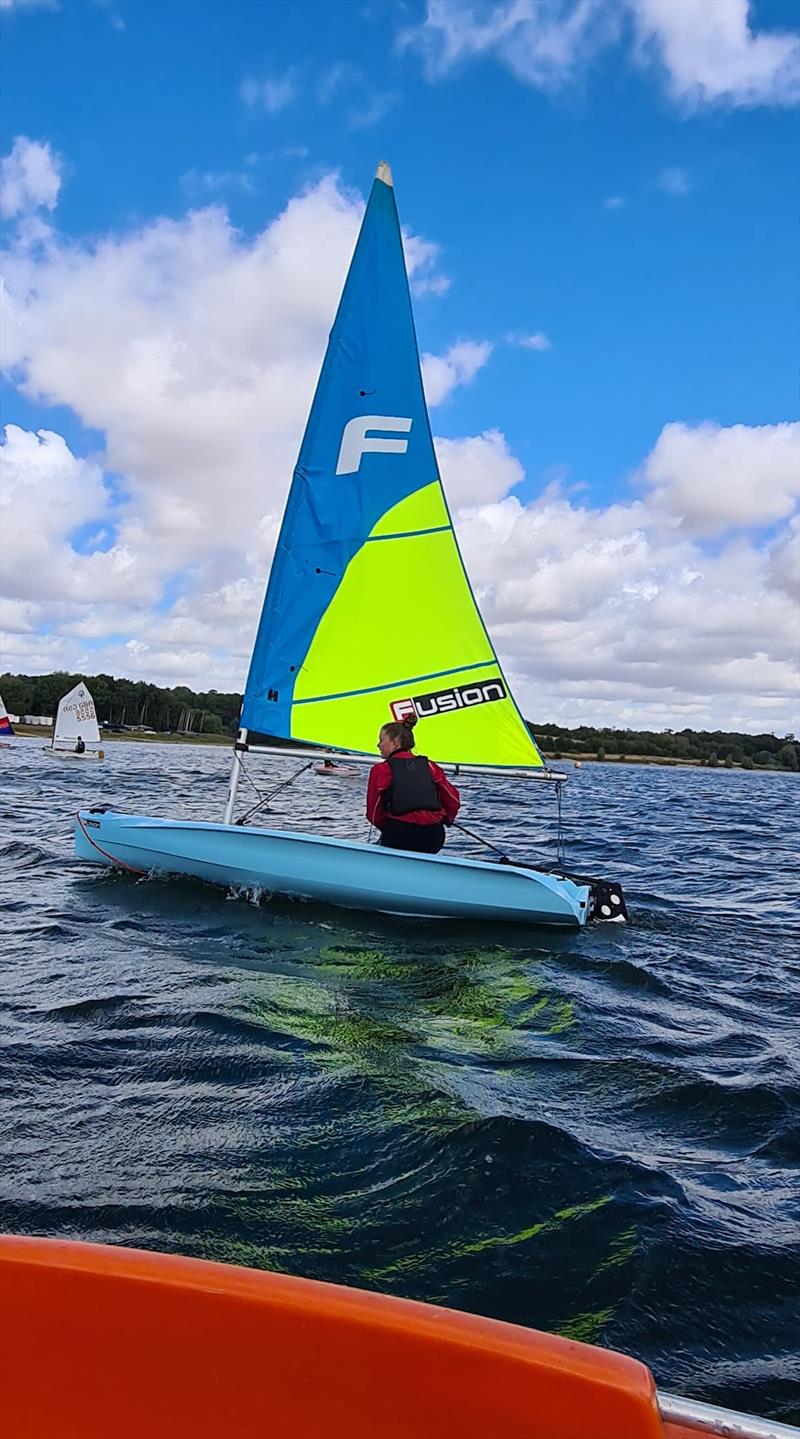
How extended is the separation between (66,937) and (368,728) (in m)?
3.23

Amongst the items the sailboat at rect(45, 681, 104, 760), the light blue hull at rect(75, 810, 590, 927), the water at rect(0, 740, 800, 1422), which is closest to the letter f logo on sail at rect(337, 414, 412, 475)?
the light blue hull at rect(75, 810, 590, 927)

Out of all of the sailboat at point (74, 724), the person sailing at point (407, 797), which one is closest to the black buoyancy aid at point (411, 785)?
the person sailing at point (407, 797)

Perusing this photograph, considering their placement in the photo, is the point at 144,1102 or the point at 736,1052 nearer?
the point at 144,1102

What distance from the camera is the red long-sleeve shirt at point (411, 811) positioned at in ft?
26.0

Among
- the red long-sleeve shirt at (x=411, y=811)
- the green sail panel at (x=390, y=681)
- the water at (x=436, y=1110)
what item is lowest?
the water at (x=436, y=1110)

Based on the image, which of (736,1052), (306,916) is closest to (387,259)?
(306,916)

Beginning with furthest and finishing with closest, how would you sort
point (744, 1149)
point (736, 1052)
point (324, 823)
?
1. point (324, 823)
2. point (736, 1052)
3. point (744, 1149)

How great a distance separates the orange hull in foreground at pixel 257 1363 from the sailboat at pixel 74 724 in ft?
139

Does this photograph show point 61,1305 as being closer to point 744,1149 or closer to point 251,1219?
point 251,1219

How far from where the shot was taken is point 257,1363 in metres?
1.62

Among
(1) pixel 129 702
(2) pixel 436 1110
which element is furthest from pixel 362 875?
(1) pixel 129 702

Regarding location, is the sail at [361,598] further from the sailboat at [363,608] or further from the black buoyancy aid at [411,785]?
the black buoyancy aid at [411,785]

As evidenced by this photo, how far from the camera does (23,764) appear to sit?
32.5 meters

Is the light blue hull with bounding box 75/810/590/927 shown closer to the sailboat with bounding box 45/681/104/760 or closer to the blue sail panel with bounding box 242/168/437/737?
the blue sail panel with bounding box 242/168/437/737
